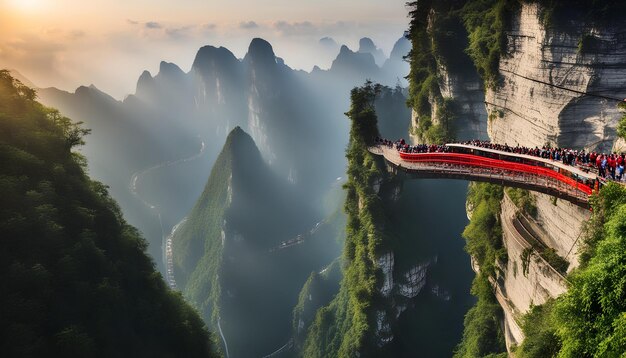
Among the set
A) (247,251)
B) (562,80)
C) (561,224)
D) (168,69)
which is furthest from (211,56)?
(561,224)

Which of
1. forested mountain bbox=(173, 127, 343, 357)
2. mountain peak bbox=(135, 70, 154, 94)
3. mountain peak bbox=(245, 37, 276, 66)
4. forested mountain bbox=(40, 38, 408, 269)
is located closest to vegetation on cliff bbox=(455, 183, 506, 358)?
forested mountain bbox=(173, 127, 343, 357)

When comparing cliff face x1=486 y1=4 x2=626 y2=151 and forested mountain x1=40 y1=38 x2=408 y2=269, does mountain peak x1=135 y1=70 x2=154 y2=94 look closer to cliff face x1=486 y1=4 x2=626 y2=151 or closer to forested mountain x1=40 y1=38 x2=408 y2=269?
forested mountain x1=40 y1=38 x2=408 y2=269

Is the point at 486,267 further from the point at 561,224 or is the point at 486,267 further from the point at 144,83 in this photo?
the point at 144,83

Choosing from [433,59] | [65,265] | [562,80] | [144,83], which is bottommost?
[65,265]

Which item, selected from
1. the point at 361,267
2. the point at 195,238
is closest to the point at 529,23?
the point at 361,267

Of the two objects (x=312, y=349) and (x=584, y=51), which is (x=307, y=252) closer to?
(x=312, y=349)

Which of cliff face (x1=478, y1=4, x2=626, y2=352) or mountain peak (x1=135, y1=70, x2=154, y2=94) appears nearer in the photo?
cliff face (x1=478, y1=4, x2=626, y2=352)

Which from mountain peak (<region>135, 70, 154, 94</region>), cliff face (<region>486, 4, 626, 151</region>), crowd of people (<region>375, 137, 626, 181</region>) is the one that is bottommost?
crowd of people (<region>375, 137, 626, 181</region>)
